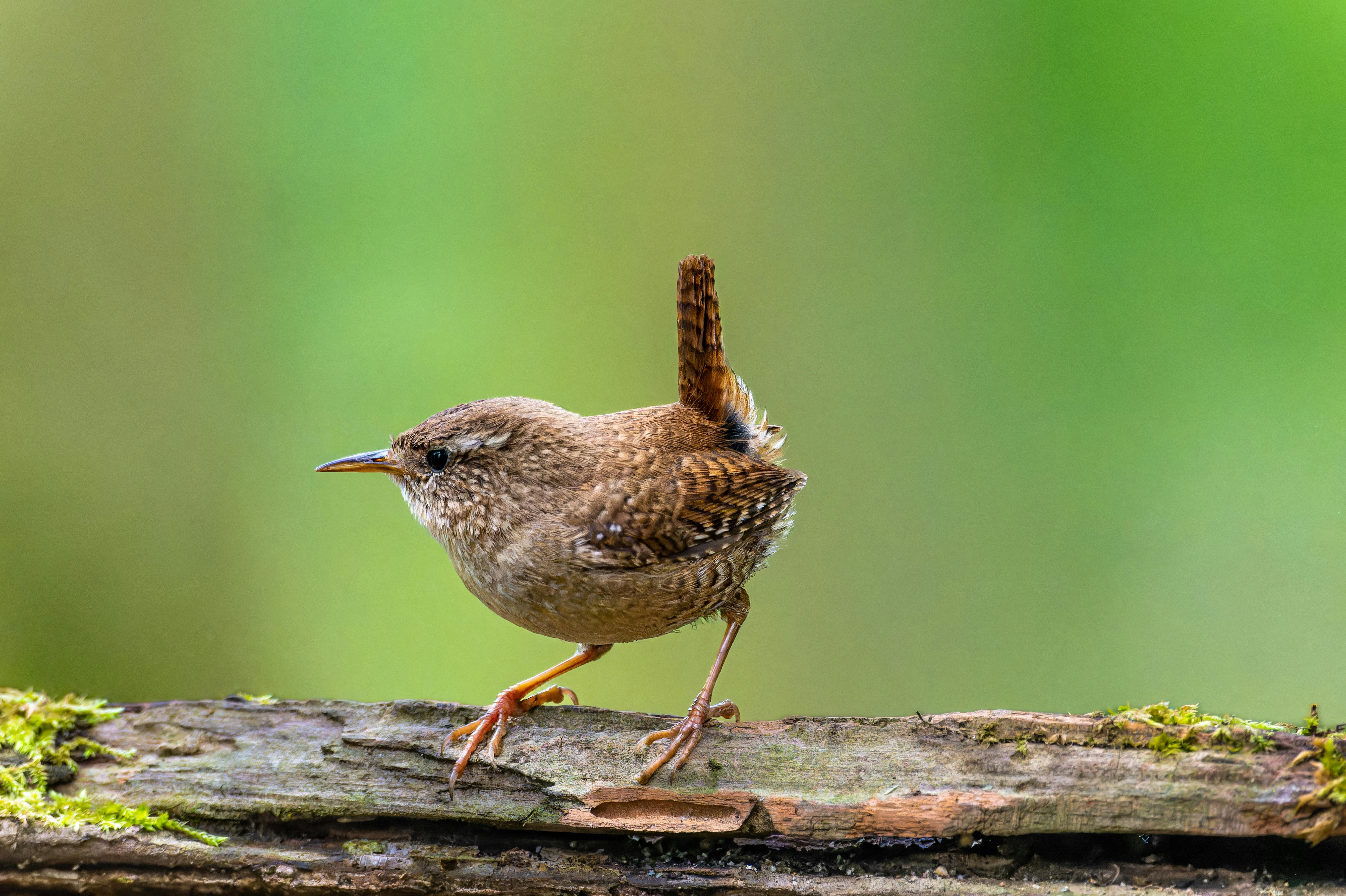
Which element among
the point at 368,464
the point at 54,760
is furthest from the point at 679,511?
the point at 54,760

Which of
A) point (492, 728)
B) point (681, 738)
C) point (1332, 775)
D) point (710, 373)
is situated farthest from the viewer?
point (710, 373)

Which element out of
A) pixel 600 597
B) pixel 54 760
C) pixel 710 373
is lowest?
pixel 54 760

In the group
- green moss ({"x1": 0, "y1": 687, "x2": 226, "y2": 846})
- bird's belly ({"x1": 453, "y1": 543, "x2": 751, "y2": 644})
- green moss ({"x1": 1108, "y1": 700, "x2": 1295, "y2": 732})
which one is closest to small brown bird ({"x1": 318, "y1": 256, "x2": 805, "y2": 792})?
bird's belly ({"x1": 453, "y1": 543, "x2": 751, "y2": 644})

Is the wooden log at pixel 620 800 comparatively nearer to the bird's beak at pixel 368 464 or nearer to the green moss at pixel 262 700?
the green moss at pixel 262 700

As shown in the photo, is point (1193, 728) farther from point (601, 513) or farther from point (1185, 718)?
point (601, 513)

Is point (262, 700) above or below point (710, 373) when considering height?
below

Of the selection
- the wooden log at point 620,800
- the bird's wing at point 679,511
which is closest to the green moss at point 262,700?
the wooden log at point 620,800

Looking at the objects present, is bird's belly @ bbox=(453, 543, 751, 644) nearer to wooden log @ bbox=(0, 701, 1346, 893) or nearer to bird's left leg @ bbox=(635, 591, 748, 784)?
bird's left leg @ bbox=(635, 591, 748, 784)

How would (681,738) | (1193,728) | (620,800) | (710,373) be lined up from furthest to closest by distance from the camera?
(710,373) → (681,738) → (620,800) → (1193,728)
